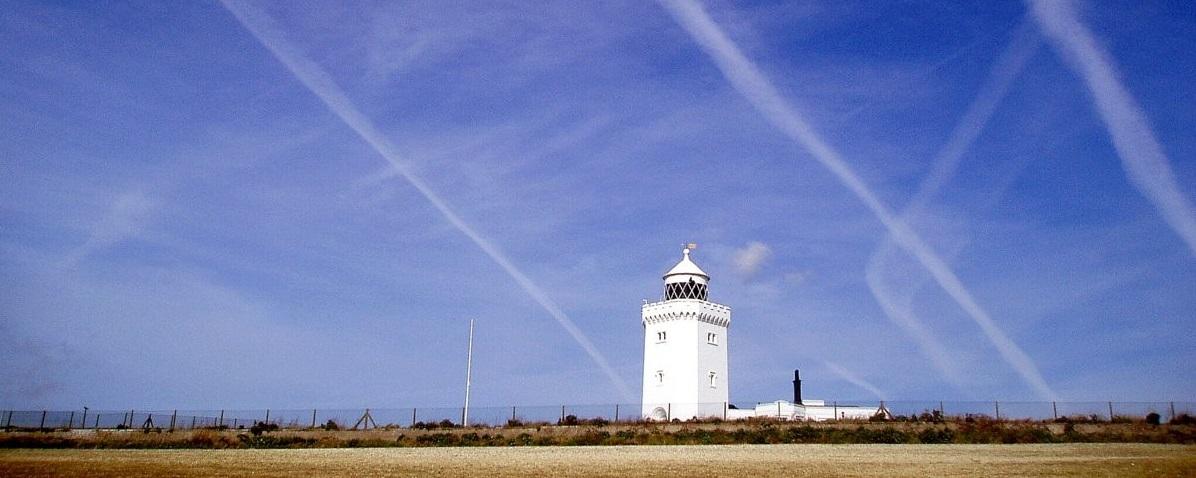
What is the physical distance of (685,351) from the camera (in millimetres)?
76438

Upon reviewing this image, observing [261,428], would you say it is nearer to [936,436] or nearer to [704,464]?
[704,464]

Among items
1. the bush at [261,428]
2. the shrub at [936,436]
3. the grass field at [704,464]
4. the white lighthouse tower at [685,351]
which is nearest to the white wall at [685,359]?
the white lighthouse tower at [685,351]

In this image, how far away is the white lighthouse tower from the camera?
75062 mm

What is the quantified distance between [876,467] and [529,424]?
36164mm

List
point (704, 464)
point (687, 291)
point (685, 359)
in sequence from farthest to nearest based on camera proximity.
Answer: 1. point (687, 291)
2. point (685, 359)
3. point (704, 464)

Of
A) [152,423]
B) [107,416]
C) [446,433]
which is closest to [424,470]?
[446,433]

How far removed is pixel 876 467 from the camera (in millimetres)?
27375

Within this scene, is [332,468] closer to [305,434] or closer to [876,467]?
[876,467]

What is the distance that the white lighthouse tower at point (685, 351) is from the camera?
7506cm

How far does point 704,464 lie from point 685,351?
4745cm

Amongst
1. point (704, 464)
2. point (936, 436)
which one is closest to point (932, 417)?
point (936, 436)

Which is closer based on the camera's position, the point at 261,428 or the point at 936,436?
the point at 936,436

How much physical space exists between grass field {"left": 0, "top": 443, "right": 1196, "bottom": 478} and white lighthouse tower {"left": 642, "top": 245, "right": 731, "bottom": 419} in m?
36.2

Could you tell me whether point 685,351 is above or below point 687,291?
below
